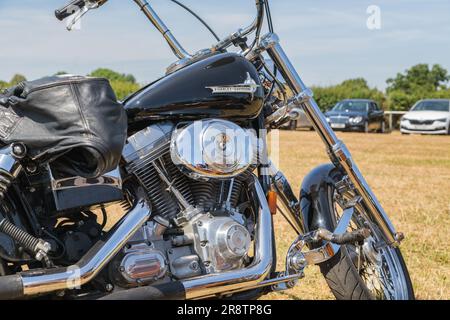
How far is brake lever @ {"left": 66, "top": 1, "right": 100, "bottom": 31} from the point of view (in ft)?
10.6

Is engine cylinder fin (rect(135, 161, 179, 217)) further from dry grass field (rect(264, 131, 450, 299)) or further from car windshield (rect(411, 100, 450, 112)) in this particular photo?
car windshield (rect(411, 100, 450, 112))

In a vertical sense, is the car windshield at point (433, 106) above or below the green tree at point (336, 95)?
below

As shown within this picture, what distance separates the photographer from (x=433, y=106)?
2319cm

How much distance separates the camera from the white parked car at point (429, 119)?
2194 centimetres

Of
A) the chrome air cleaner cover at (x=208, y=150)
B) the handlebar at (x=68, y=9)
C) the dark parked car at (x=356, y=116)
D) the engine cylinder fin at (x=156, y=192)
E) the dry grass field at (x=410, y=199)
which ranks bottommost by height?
the dry grass field at (x=410, y=199)

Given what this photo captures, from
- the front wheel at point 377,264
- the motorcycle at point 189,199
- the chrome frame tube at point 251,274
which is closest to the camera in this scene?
the motorcycle at point 189,199

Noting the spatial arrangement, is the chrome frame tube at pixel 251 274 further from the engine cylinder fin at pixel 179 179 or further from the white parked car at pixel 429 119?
the white parked car at pixel 429 119

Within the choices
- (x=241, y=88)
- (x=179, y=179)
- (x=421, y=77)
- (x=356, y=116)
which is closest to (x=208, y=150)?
(x=179, y=179)

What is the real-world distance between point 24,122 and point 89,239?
607 millimetres

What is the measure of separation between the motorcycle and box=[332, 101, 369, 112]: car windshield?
21201 mm

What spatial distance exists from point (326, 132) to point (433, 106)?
20879 mm

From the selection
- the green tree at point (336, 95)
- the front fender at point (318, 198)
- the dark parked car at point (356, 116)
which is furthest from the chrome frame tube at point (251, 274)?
the green tree at point (336, 95)

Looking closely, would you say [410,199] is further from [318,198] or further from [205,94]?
[205,94]

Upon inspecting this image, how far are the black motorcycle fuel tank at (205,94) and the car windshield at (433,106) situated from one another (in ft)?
67.9
